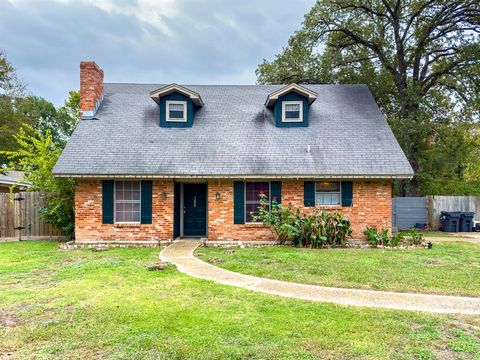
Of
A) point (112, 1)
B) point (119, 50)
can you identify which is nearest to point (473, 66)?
point (112, 1)

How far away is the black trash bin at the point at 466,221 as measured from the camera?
16.9 m

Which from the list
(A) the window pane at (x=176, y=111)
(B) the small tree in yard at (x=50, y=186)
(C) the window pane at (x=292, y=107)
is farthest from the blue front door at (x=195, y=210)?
(C) the window pane at (x=292, y=107)

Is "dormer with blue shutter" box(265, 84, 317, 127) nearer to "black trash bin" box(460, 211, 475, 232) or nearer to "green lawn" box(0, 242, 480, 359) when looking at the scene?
"green lawn" box(0, 242, 480, 359)

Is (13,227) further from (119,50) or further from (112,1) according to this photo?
(119,50)

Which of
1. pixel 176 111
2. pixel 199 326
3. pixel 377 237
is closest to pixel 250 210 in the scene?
pixel 377 237

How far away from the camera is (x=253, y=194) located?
1221 cm

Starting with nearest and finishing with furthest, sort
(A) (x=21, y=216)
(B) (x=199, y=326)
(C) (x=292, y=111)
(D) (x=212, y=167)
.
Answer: (B) (x=199, y=326) < (D) (x=212, y=167) < (A) (x=21, y=216) < (C) (x=292, y=111)

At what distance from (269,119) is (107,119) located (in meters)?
6.57

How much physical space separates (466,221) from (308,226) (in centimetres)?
1050

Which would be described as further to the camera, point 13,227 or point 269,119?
point 269,119

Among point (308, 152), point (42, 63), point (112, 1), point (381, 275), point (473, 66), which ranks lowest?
point (381, 275)

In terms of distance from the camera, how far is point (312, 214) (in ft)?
39.5

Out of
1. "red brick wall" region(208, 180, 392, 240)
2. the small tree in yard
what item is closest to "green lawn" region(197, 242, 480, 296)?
"red brick wall" region(208, 180, 392, 240)

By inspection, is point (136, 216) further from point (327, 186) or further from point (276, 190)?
point (327, 186)
